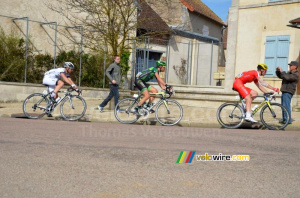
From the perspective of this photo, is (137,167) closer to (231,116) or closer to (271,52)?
(231,116)

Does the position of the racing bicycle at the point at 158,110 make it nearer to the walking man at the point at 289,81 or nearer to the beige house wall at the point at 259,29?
the walking man at the point at 289,81

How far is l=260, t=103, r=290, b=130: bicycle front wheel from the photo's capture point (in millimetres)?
10305

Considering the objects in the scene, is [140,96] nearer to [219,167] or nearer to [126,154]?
[126,154]

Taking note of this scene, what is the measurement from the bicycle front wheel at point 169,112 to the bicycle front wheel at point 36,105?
137 inches

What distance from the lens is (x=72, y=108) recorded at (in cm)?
1120

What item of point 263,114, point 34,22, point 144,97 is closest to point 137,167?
point 144,97

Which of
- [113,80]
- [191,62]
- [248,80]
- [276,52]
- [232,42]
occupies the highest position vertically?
[232,42]

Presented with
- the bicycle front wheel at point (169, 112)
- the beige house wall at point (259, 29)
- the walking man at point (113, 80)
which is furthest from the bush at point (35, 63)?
the bicycle front wheel at point (169, 112)

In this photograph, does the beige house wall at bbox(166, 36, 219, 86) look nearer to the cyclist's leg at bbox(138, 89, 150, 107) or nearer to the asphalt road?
the cyclist's leg at bbox(138, 89, 150, 107)

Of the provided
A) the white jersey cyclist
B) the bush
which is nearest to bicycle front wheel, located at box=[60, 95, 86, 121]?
the white jersey cyclist

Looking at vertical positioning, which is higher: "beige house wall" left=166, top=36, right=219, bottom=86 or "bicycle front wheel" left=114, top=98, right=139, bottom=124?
"beige house wall" left=166, top=36, right=219, bottom=86

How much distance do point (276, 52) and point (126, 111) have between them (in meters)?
9.19

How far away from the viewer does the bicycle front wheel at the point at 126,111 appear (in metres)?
10.9

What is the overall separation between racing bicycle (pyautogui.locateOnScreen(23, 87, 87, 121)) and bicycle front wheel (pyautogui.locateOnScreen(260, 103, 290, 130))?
203 inches
